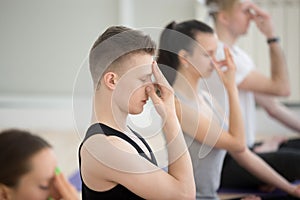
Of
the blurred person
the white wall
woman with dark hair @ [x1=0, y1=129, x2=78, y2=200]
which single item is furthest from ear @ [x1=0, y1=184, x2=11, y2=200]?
the white wall

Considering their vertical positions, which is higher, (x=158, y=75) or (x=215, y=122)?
(x=158, y=75)

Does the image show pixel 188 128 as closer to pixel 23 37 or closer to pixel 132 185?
pixel 132 185

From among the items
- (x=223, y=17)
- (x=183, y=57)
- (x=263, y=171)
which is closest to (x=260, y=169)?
(x=263, y=171)

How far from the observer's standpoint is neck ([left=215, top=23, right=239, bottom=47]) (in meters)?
1.61

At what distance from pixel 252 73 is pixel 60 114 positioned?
5.96 ft

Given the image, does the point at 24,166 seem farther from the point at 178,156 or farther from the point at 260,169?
the point at 260,169

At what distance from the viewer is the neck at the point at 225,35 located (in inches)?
63.4

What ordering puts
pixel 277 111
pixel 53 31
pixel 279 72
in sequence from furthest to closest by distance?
pixel 53 31, pixel 277 111, pixel 279 72

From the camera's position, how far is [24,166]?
39.7 inches

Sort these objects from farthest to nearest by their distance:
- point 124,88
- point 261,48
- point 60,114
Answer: point 60,114 → point 261,48 → point 124,88

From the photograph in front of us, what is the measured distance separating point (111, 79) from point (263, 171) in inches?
33.1

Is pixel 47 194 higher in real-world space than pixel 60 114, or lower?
→ higher

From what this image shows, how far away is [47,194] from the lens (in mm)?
1105

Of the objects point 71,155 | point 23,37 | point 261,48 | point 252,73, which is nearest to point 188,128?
point 252,73
